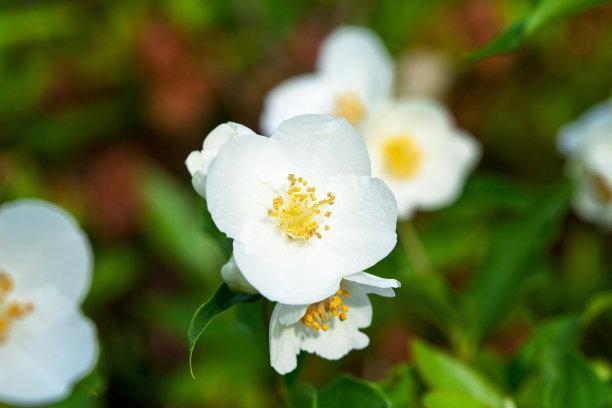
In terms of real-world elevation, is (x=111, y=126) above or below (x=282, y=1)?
below

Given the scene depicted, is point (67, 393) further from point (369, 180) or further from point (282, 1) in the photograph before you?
point (282, 1)

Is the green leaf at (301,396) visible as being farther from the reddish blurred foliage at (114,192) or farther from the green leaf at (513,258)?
the reddish blurred foliage at (114,192)

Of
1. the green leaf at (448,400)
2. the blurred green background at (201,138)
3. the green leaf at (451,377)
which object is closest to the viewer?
the green leaf at (448,400)

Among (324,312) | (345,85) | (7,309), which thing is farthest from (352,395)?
(345,85)

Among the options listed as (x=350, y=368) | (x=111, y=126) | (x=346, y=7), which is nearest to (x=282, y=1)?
(x=346, y=7)

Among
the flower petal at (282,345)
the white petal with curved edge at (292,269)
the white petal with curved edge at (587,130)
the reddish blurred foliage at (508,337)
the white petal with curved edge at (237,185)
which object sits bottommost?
the reddish blurred foliage at (508,337)

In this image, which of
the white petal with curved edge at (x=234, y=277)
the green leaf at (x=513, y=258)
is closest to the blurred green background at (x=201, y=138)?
the green leaf at (x=513, y=258)
